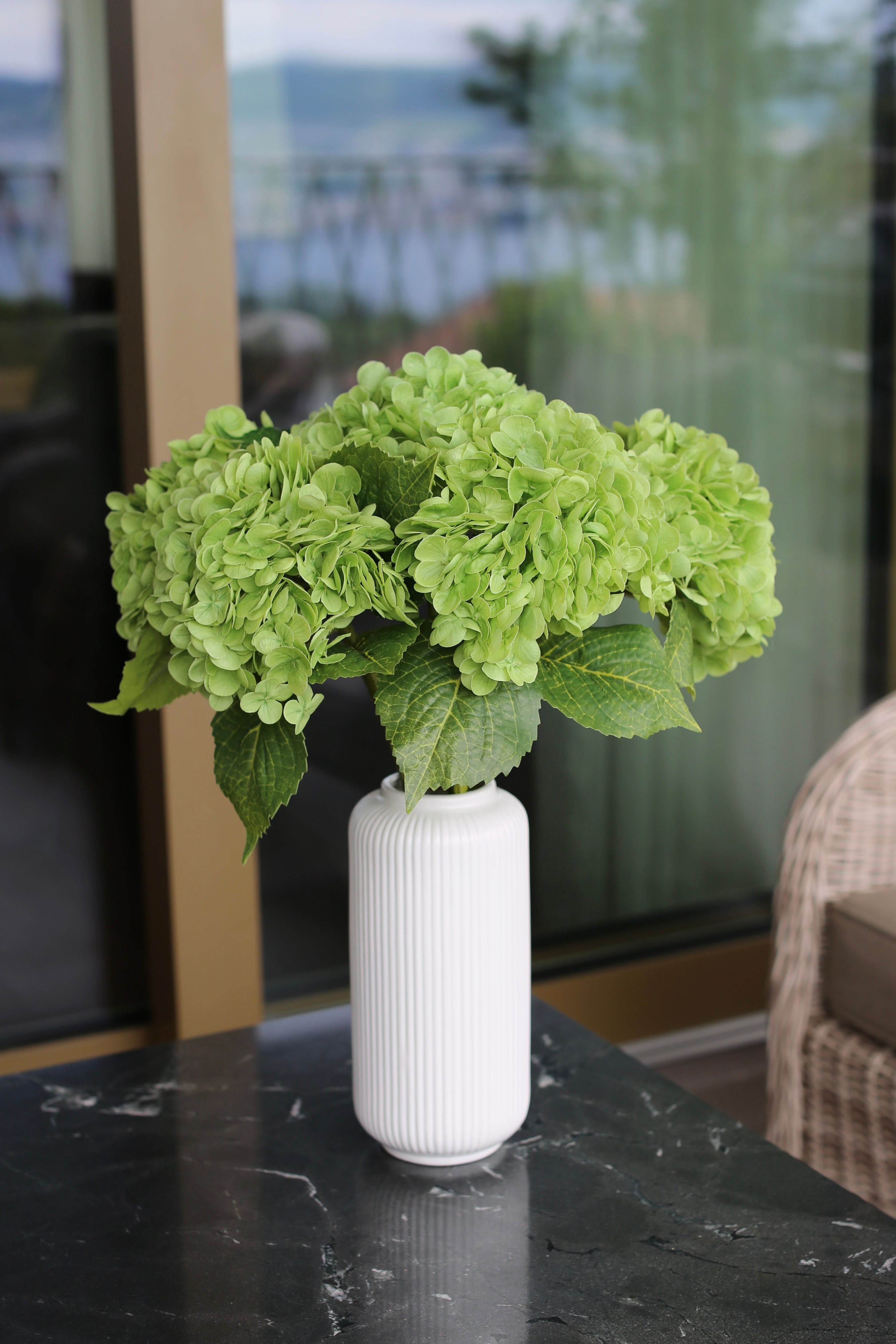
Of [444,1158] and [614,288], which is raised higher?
[614,288]

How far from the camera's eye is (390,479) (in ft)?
2.96

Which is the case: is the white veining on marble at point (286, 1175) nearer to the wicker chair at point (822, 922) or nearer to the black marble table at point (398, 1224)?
the black marble table at point (398, 1224)

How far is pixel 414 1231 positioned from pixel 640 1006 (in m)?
1.32

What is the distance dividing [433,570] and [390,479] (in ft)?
0.31

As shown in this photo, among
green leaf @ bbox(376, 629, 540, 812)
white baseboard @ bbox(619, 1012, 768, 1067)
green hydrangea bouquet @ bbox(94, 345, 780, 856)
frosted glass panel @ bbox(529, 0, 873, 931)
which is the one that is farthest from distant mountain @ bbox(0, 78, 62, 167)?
white baseboard @ bbox(619, 1012, 768, 1067)

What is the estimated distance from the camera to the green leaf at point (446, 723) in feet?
2.92

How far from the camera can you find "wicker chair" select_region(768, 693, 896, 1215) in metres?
1.59

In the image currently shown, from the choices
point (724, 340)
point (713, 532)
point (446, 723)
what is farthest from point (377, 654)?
point (724, 340)

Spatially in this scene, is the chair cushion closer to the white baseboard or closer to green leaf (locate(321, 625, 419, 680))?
the white baseboard

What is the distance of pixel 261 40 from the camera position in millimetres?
1778

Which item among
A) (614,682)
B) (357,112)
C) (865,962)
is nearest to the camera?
(614,682)

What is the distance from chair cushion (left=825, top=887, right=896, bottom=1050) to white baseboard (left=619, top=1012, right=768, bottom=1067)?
653 mm

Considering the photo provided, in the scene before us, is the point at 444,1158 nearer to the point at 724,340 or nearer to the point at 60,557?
the point at 60,557

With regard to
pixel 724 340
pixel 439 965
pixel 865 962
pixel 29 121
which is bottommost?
pixel 865 962
